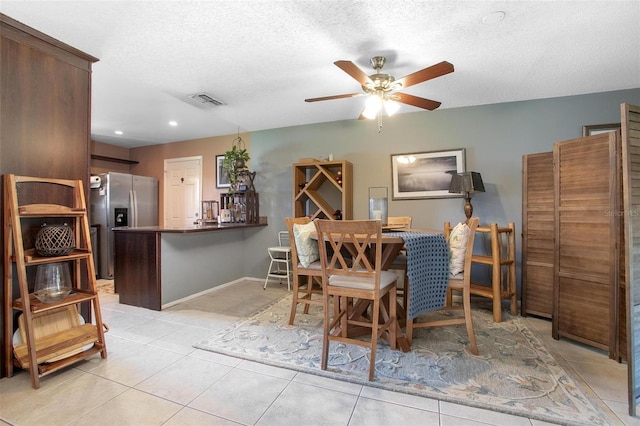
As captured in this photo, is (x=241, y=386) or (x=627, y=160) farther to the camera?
(x=241, y=386)

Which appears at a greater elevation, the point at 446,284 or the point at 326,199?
the point at 326,199

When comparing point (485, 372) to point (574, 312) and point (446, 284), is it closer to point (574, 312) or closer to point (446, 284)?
point (446, 284)

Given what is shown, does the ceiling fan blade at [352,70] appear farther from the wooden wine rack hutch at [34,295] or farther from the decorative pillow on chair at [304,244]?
the wooden wine rack hutch at [34,295]

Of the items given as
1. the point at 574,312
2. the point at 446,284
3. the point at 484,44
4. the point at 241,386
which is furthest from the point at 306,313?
the point at 484,44

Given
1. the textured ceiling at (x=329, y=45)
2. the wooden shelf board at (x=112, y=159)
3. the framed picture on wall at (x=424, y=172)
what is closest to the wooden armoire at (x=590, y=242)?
the textured ceiling at (x=329, y=45)

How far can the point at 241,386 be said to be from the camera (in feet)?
5.67

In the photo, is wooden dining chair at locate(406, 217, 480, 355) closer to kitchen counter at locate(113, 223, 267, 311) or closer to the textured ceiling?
the textured ceiling

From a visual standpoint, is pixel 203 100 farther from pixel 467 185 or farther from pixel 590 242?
pixel 590 242

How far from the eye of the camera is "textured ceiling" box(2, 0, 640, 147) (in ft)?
5.83

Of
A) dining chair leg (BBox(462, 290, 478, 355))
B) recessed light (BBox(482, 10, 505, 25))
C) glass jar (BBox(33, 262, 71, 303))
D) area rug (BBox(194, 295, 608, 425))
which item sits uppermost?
recessed light (BBox(482, 10, 505, 25))

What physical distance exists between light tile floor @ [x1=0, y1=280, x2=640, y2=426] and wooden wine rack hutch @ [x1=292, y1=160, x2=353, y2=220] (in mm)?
2220

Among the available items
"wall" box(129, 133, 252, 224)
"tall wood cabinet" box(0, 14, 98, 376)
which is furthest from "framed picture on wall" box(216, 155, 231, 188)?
"tall wood cabinet" box(0, 14, 98, 376)

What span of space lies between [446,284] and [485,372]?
0.59m

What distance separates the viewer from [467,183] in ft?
10.1
